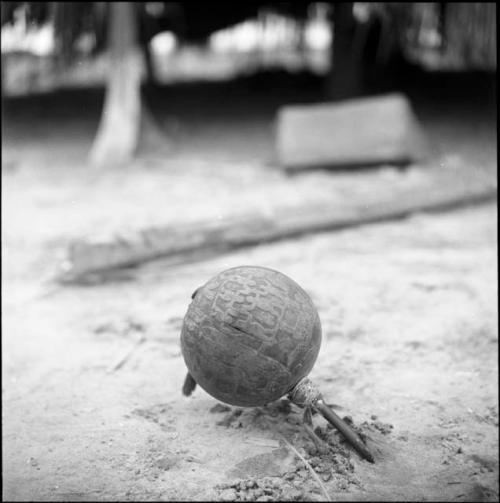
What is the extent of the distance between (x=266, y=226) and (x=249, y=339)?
8.55 ft

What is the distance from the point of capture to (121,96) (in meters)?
7.73

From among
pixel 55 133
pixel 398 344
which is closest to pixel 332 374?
pixel 398 344

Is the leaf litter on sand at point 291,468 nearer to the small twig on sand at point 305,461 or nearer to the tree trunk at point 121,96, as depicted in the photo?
the small twig on sand at point 305,461

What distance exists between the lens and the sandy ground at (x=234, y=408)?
7.34ft

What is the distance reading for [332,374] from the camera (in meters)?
3.03

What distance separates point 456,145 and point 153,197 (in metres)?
3.72

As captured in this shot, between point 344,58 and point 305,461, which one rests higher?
point 344,58

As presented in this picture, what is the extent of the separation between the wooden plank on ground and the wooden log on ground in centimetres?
90

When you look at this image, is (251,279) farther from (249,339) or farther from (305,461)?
(305,461)

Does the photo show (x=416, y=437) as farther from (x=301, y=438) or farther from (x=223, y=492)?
(x=223, y=492)

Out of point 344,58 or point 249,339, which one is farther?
point 344,58

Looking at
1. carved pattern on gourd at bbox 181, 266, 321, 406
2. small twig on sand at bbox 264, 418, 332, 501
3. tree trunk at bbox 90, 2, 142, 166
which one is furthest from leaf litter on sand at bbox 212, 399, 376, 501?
tree trunk at bbox 90, 2, 142, 166

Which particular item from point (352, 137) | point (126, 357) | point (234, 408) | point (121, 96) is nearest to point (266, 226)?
point (126, 357)

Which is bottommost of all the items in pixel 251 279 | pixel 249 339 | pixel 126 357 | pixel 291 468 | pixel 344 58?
pixel 126 357
